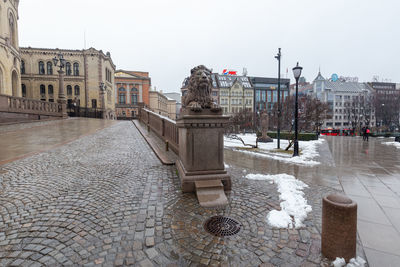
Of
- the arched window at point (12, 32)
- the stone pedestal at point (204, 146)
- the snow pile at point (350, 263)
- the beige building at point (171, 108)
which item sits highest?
the arched window at point (12, 32)

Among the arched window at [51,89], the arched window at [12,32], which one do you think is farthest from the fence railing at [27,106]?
the arched window at [51,89]

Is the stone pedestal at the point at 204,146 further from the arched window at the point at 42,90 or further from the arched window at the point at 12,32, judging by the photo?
the arched window at the point at 42,90

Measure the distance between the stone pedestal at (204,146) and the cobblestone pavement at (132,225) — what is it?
0.51 m

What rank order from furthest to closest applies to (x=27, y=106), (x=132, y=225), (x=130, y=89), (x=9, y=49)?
(x=130, y=89)
(x=9, y=49)
(x=27, y=106)
(x=132, y=225)

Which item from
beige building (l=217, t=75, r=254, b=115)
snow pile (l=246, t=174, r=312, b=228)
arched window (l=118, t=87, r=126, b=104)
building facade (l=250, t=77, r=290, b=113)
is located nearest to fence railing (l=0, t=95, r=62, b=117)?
snow pile (l=246, t=174, r=312, b=228)

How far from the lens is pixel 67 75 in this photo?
47.1 meters

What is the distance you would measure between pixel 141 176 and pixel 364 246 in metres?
4.49

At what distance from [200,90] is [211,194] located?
234 cm

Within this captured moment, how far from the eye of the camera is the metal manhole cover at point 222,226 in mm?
2916

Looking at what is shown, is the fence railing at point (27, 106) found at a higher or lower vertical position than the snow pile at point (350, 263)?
higher

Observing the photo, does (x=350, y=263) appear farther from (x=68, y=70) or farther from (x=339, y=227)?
(x=68, y=70)

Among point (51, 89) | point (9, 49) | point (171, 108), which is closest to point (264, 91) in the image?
point (171, 108)

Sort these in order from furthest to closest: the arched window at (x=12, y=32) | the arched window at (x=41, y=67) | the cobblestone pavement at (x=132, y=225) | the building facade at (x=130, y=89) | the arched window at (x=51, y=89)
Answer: the building facade at (x=130, y=89) → the arched window at (x=51, y=89) → the arched window at (x=41, y=67) → the arched window at (x=12, y=32) → the cobblestone pavement at (x=132, y=225)

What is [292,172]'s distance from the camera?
675 centimetres
